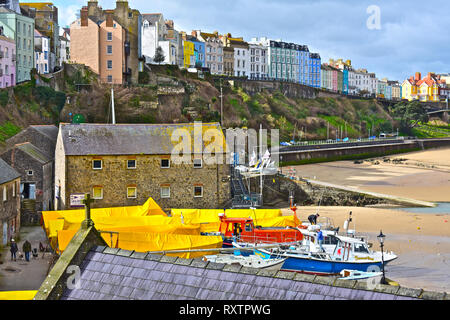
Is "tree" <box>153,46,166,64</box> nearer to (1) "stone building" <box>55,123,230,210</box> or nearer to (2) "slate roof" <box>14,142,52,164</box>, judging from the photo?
(2) "slate roof" <box>14,142,52,164</box>

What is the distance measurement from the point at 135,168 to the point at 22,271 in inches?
455

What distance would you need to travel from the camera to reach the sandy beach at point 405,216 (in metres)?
24.5

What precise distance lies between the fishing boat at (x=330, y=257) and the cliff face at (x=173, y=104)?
2632 centimetres

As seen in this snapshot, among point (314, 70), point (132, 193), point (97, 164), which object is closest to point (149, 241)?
point (132, 193)

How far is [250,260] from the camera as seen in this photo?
23.2 m

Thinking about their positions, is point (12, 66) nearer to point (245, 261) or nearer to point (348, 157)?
point (245, 261)

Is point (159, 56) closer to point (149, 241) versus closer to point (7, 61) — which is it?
point (7, 61)

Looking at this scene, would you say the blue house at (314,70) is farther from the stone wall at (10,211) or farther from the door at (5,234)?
the door at (5,234)

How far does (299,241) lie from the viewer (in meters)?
23.8

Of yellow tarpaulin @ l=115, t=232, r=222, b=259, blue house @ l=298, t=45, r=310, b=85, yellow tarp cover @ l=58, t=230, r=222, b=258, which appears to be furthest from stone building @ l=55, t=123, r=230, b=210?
blue house @ l=298, t=45, r=310, b=85

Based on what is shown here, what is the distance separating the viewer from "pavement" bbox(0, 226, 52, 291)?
20266mm

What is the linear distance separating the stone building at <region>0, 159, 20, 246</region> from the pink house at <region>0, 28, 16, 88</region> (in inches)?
953

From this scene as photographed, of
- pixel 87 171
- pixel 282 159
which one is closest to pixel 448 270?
pixel 87 171

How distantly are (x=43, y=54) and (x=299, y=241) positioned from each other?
161ft
